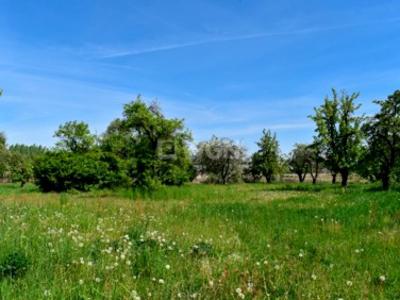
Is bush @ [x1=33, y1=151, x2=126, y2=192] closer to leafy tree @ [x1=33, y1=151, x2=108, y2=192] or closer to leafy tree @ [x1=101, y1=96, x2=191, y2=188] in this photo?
leafy tree @ [x1=33, y1=151, x2=108, y2=192]

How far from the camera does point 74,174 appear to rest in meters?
39.3

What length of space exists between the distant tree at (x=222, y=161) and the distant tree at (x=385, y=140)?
40464mm

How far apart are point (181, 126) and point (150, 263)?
28.5m

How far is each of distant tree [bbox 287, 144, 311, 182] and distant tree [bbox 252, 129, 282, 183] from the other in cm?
839

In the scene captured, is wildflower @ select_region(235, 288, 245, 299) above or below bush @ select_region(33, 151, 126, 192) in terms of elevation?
below

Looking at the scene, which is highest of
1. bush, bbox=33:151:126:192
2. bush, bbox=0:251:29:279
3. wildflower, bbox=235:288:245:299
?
bush, bbox=33:151:126:192

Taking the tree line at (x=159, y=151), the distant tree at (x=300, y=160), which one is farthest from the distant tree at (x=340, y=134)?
the distant tree at (x=300, y=160)

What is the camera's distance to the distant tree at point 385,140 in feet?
106

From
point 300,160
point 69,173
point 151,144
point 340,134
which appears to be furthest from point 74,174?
point 300,160

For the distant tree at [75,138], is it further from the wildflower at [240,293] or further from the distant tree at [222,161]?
the wildflower at [240,293]

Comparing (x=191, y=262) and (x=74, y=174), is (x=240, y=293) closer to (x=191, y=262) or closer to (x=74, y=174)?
(x=191, y=262)

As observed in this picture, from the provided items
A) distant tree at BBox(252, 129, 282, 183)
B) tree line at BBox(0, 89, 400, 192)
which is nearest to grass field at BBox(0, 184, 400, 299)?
tree line at BBox(0, 89, 400, 192)

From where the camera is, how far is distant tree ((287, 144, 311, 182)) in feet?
256

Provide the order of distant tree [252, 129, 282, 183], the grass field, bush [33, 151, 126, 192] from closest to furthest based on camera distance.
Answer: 1. the grass field
2. bush [33, 151, 126, 192]
3. distant tree [252, 129, 282, 183]
